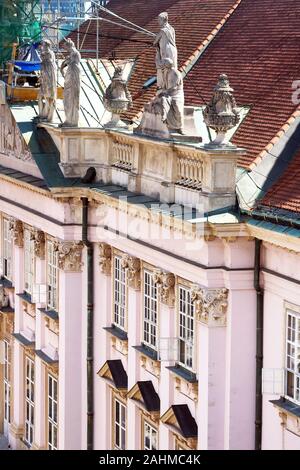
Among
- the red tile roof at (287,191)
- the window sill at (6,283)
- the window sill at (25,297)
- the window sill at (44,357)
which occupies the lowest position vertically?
the window sill at (44,357)

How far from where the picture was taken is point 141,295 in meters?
35.0

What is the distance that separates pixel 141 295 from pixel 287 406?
7.21 metres

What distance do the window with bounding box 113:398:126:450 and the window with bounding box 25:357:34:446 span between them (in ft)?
19.6

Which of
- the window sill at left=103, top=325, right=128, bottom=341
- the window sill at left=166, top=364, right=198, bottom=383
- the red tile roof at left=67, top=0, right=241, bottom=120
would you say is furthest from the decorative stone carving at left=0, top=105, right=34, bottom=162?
the window sill at left=166, top=364, right=198, bottom=383

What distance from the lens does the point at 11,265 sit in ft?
147

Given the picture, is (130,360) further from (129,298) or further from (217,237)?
(217,237)

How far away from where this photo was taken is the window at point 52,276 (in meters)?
40.1

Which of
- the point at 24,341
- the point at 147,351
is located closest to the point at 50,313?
the point at 24,341

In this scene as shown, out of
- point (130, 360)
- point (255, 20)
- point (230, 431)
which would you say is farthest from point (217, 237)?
point (255, 20)

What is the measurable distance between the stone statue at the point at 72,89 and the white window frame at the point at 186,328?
721 cm

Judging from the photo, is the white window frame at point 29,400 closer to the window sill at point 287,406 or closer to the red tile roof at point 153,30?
the red tile roof at point 153,30

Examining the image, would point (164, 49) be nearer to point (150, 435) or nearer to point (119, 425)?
point (150, 435)

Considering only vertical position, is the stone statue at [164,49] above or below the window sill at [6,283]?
above

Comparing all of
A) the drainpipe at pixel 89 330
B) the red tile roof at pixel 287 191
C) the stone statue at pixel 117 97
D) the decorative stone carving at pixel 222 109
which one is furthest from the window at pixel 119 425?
the decorative stone carving at pixel 222 109
